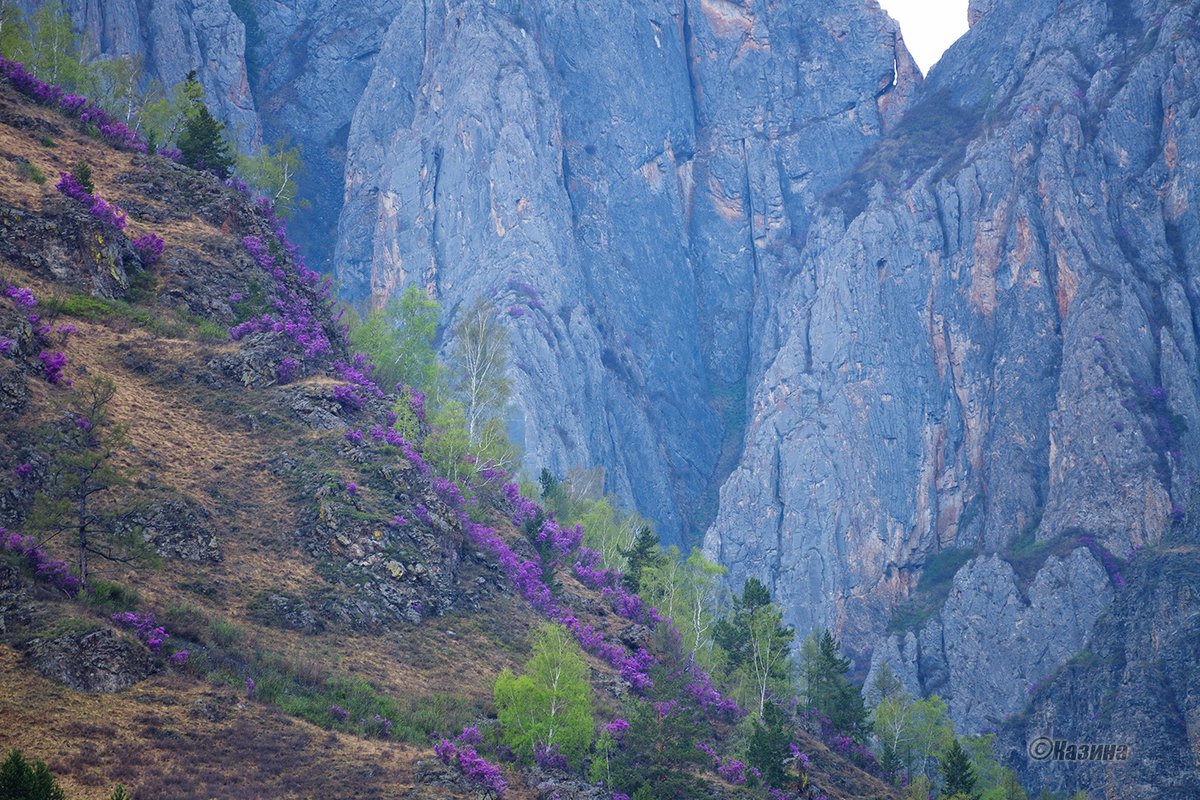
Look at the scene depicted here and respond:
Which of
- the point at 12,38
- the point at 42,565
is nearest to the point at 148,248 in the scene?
the point at 12,38

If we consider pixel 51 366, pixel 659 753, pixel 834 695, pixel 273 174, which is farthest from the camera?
pixel 273 174

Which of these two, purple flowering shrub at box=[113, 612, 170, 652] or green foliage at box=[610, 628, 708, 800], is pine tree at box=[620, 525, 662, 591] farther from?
purple flowering shrub at box=[113, 612, 170, 652]

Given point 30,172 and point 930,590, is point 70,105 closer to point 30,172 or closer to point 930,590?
point 30,172

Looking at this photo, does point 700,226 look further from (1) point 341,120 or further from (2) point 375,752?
(2) point 375,752

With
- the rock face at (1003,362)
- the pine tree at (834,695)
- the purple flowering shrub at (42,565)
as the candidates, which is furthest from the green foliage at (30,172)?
the rock face at (1003,362)

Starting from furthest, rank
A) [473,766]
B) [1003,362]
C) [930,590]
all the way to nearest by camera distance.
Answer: [1003,362] < [930,590] < [473,766]

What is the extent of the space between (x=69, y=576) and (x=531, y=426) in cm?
9365

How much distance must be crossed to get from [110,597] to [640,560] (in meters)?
42.2

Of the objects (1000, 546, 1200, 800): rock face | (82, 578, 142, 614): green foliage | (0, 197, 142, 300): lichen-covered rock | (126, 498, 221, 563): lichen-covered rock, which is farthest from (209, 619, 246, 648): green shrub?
(1000, 546, 1200, 800): rock face

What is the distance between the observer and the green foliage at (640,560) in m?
73.4

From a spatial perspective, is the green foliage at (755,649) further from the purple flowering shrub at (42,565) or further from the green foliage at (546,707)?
the purple flowering shrub at (42,565)

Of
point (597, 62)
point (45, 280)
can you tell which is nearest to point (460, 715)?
point (45, 280)

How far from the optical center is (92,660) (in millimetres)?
35406

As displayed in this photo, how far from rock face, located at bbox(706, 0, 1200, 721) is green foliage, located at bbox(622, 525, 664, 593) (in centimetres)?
5031
